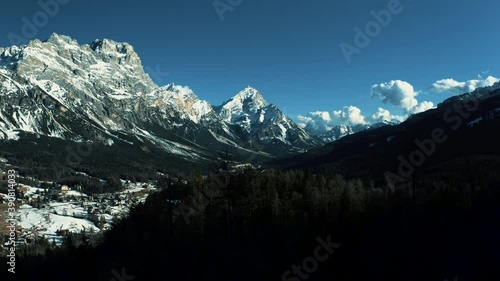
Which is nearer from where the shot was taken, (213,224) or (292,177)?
(213,224)

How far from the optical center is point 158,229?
107 metres

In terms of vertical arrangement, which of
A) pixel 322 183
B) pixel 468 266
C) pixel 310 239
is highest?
pixel 322 183

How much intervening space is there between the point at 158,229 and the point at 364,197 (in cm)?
5449

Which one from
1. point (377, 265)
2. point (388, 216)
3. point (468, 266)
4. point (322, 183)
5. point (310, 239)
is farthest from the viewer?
point (322, 183)

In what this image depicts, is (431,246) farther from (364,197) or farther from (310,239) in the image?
(364,197)

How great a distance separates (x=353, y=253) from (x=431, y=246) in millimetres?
11923

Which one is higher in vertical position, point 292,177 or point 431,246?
point 292,177

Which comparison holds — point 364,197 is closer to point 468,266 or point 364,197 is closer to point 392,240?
point 392,240

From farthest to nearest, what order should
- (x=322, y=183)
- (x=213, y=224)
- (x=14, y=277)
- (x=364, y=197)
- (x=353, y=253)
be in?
(x=14, y=277)
(x=322, y=183)
(x=364, y=197)
(x=213, y=224)
(x=353, y=253)

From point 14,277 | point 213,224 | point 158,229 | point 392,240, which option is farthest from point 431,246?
point 14,277

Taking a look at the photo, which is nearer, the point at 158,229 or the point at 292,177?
the point at 158,229

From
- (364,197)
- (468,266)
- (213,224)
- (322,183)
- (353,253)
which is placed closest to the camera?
(468,266)

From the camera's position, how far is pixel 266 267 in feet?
214

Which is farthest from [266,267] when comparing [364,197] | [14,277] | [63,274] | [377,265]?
[14,277]
